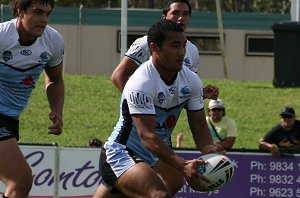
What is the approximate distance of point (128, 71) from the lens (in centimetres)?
936

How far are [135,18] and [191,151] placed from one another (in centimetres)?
2022

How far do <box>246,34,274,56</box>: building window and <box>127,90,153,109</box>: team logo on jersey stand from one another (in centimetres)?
2550

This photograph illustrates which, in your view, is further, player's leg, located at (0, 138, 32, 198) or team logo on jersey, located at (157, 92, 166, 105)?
player's leg, located at (0, 138, 32, 198)

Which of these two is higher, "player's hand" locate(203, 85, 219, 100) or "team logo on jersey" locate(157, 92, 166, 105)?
"team logo on jersey" locate(157, 92, 166, 105)

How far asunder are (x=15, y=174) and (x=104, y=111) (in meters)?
12.8

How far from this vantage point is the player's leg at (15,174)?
821 centimetres

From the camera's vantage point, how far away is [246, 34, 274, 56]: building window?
3303 centimetres

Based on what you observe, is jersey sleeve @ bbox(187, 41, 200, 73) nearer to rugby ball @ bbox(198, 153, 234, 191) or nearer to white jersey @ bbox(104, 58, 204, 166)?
white jersey @ bbox(104, 58, 204, 166)

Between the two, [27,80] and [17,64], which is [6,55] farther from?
[27,80]

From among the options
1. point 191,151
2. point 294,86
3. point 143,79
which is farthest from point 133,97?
point 294,86

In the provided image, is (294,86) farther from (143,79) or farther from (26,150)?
(143,79)

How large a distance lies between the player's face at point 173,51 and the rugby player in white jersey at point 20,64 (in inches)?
46.7

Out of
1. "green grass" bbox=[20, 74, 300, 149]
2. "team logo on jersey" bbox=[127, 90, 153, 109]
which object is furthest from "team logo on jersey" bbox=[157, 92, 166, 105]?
"green grass" bbox=[20, 74, 300, 149]

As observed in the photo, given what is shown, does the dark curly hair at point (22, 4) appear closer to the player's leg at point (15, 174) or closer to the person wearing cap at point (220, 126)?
the player's leg at point (15, 174)
